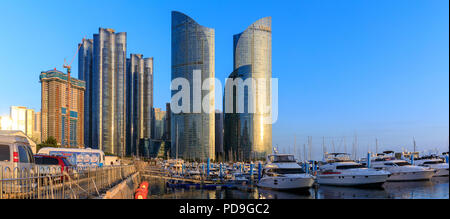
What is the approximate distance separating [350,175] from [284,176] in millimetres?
7902

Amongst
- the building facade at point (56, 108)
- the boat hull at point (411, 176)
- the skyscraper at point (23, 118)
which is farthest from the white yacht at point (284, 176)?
the skyscraper at point (23, 118)

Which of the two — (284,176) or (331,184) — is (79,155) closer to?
(284,176)

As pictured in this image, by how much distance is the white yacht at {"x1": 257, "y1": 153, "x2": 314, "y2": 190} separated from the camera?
1467 inches

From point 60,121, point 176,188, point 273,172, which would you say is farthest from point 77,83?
point 273,172

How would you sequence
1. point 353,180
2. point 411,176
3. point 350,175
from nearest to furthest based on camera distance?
point 353,180 < point 350,175 < point 411,176

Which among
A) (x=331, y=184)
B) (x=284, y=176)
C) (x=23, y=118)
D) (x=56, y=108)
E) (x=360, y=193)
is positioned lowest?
(x=331, y=184)

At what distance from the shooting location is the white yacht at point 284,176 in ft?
122

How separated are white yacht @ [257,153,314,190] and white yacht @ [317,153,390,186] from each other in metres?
4.26

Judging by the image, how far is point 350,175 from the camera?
39.7 metres

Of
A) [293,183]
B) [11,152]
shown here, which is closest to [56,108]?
[293,183]

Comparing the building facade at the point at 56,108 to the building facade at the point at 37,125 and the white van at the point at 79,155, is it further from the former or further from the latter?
the white van at the point at 79,155
